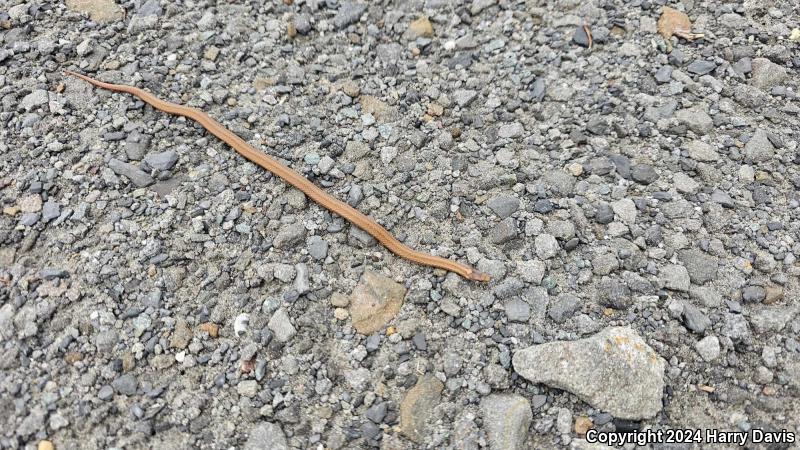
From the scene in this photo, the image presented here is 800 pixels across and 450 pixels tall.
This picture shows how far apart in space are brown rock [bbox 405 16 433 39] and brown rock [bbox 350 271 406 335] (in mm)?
2266

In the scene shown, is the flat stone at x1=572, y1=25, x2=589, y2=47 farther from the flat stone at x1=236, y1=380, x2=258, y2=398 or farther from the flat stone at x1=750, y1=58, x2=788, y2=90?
the flat stone at x1=236, y1=380, x2=258, y2=398

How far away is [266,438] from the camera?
3.43 meters

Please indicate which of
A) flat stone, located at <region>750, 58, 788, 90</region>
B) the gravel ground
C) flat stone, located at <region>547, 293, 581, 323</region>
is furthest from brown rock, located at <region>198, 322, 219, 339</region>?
flat stone, located at <region>750, 58, 788, 90</region>

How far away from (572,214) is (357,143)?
1.64m

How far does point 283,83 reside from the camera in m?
4.94

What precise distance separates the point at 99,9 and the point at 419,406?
13.9 feet

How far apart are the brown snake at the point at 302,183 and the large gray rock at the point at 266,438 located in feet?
4.40

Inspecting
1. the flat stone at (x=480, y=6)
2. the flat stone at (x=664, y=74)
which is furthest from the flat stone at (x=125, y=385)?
the flat stone at (x=664, y=74)

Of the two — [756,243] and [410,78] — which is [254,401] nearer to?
[410,78]

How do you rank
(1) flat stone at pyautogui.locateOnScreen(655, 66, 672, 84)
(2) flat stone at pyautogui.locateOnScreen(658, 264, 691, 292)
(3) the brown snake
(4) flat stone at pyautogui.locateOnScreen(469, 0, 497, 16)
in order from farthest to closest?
(4) flat stone at pyautogui.locateOnScreen(469, 0, 497, 16), (1) flat stone at pyautogui.locateOnScreen(655, 66, 672, 84), (3) the brown snake, (2) flat stone at pyautogui.locateOnScreen(658, 264, 691, 292)

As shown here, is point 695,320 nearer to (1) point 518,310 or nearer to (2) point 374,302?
(1) point 518,310

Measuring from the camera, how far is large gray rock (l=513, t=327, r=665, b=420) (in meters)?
3.47

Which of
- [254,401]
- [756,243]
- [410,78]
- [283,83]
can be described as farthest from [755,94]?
[254,401]
